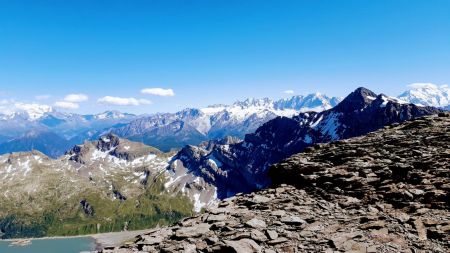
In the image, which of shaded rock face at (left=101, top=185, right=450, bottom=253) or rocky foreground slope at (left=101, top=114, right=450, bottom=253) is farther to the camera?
rocky foreground slope at (left=101, top=114, right=450, bottom=253)

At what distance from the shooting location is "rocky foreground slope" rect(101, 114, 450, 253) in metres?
30.3

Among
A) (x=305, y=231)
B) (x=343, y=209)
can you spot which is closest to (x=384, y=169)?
(x=343, y=209)

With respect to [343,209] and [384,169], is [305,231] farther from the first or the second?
[384,169]

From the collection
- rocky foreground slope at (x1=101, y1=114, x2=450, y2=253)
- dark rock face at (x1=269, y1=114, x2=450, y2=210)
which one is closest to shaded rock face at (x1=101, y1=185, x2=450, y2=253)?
rocky foreground slope at (x1=101, y1=114, x2=450, y2=253)

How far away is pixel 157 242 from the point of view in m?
33.7

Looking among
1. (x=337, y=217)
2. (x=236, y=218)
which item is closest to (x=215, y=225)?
(x=236, y=218)

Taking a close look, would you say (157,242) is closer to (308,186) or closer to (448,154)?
(308,186)

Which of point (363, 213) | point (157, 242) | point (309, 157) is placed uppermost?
point (309, 157)

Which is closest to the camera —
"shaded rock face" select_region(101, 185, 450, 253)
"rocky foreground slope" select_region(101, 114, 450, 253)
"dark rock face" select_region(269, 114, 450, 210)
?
"shaded rock face" select_region(101, 185, 450, 253)

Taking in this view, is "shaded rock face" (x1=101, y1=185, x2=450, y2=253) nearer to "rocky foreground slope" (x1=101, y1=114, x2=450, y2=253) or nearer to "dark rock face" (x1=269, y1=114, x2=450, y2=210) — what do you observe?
"rocky foreground slope" (x1=101, y1=114, x2=450, y2=253)

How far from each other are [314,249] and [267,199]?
1125 cm

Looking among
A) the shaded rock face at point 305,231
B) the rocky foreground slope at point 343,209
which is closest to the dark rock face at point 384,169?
the rocky foreground slope at point 343,209

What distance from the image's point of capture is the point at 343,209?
3647 cm

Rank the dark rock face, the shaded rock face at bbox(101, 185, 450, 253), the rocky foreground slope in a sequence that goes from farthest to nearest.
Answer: the dark rock face, the rocky foreground slope, the shaded rock face at bbox(101, 185, 450, 253)
